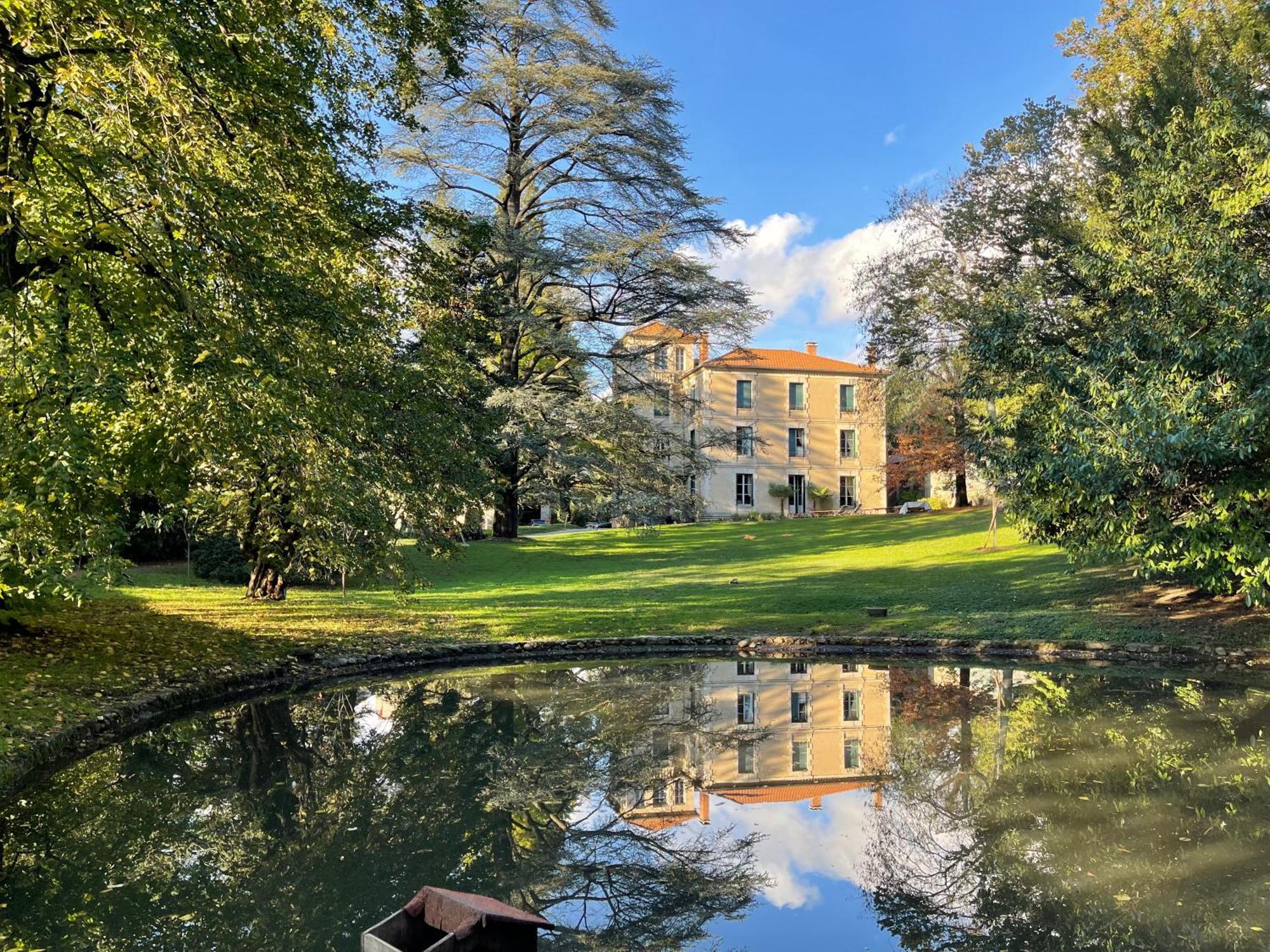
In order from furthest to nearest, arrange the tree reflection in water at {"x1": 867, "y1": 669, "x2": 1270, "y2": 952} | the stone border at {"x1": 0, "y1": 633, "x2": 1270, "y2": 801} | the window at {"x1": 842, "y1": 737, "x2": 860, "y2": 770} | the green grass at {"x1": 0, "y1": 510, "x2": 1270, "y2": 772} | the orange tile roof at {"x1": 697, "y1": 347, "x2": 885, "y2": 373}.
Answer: the orange tile roof at {"x1": 697, "y1": 347, "x2": 885, "y2": 373} < the green grass at {"x1": 0, "y1": 510, "x2": 1270, "y2": 772} < the stone border at {"x1": 0, "y1": 633, "x2": 1270, "y2": 801} < the window at {"x1": 842, "y1": 737, "x2": 860, "y2": 770} < the tree reflection in water at {"x1": 867, "y1": 669, "x2": 1270, "y2": 952}

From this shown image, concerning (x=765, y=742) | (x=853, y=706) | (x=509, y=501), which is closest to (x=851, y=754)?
(x=765, y=742)

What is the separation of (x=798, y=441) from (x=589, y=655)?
2778 centimetres

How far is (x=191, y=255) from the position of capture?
539 centimetres

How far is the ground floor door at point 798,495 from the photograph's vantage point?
120 feet

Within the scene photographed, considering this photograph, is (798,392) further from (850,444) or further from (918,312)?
(918,312)

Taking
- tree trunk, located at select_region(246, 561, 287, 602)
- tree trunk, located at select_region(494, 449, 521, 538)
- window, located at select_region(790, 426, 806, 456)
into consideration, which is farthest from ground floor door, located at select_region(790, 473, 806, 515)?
tree trunk, located at select_region(246, 561, 287, 602)

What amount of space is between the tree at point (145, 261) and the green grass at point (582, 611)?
1.28 meters

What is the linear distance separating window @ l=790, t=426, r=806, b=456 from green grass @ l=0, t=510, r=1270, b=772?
14697 mm

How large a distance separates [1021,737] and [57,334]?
795cm

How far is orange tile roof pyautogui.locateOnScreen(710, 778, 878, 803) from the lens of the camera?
5.25 m

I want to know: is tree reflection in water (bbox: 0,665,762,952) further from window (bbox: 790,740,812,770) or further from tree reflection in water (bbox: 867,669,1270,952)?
window (bbox: 790,740,812,770)

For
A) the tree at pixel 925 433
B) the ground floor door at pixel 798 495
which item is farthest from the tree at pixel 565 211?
the ground floor door at pixel 798 495

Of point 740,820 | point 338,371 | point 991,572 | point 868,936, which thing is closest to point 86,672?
point 338,371

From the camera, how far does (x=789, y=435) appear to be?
36.6 m
